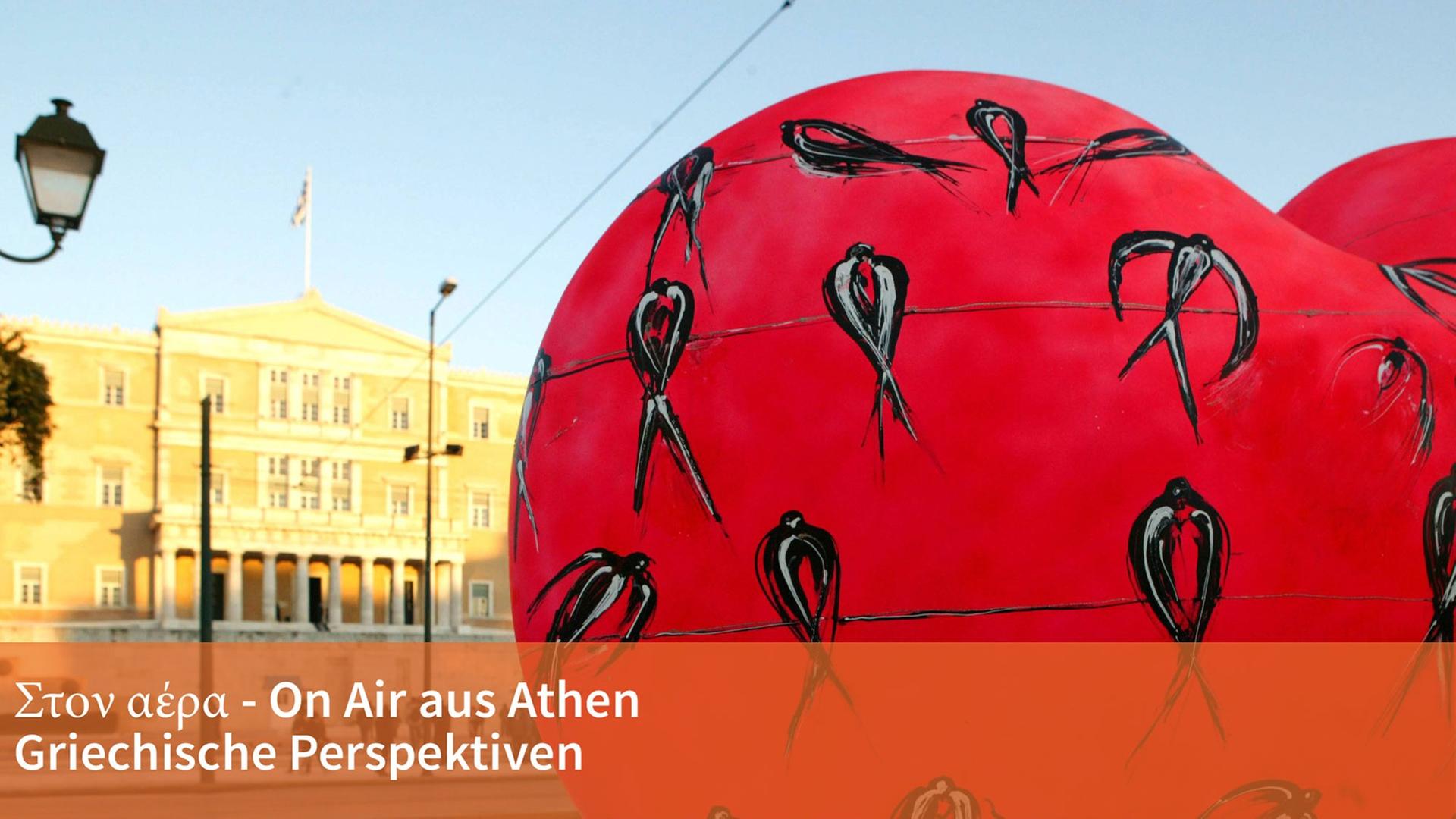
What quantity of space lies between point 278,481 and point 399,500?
582cm

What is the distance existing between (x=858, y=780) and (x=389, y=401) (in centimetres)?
6773

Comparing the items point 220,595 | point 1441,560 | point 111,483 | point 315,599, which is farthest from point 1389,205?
point 315,599

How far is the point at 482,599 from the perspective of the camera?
7050 centimetres

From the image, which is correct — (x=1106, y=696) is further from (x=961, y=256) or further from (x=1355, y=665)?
(x=961, y=256)

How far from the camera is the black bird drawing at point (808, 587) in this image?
441cm

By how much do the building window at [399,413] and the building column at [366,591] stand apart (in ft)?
22.5

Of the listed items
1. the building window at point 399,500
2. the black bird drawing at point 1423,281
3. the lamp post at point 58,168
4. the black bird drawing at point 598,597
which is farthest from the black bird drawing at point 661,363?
the building window at point 399,500

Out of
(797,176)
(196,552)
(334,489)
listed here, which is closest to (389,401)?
(334,489)

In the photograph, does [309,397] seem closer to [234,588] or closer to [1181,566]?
[234,588]

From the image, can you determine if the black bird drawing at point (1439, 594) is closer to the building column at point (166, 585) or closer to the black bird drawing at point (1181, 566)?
the black bird drawing at point (1181, 566)

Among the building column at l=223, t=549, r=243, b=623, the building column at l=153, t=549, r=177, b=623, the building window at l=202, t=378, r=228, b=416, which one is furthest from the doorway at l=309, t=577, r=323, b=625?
the building window at l=202, t=378, r=228, b=416

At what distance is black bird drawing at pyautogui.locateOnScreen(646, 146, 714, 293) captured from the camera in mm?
5008

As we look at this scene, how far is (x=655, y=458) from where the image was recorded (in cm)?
470

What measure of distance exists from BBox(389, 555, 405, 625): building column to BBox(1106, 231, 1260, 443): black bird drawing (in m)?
65.4
